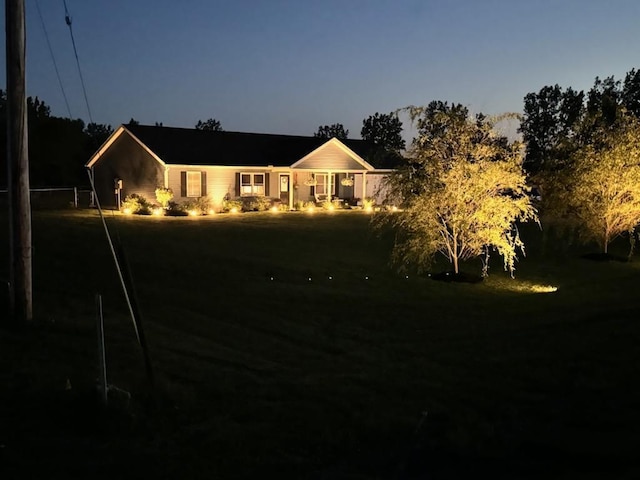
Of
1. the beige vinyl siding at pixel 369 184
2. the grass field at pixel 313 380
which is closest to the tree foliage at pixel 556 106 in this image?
the beige vinyl siding at pixel 369 184

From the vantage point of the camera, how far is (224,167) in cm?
3338

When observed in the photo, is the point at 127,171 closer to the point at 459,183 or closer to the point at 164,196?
the point at 164,196

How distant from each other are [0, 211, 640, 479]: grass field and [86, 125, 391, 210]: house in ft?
52.5

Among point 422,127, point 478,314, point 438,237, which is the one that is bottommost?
point 478,314

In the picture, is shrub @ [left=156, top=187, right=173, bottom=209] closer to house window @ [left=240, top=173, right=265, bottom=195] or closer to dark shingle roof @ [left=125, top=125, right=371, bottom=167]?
dark shingle roof @ [left=125, top=125, right=371, bottom=167]

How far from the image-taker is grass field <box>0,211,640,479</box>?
498 centimetres

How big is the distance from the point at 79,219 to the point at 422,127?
14.6 m

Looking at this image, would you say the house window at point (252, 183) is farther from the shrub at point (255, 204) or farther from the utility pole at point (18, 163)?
the utility pole at point (18, 163)

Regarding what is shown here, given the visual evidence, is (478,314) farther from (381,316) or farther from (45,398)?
(45,398)

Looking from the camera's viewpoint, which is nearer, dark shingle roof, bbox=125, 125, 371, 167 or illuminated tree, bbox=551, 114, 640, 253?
illuminated tree, bbox=551, 114, 640, 253

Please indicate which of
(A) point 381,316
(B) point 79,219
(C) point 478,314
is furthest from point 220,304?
(B) point 79,219

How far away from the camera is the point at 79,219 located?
2541cm

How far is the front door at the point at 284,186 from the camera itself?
36.3 m

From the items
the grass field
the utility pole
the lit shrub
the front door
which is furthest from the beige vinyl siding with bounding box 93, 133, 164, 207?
the utility pole
